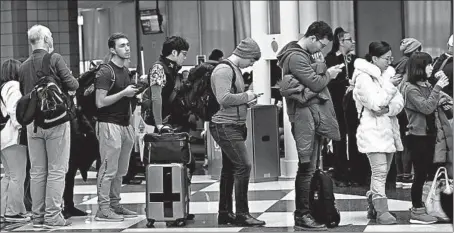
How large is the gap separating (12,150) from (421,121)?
11.4 ft

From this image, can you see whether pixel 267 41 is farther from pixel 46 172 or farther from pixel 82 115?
pixel 46 172

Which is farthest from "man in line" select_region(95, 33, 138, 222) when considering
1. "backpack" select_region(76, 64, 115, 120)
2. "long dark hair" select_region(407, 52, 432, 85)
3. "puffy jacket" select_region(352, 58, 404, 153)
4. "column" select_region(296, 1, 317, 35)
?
"column" select_region(296, 1, 317, 35)

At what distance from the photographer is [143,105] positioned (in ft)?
25.7

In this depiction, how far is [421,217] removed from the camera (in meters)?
7.02

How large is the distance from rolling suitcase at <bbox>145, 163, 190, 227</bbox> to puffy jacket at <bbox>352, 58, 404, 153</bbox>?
1.49m

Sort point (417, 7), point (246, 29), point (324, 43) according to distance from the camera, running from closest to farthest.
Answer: point (324, 43) → point (417, 7) → point (246, 29)

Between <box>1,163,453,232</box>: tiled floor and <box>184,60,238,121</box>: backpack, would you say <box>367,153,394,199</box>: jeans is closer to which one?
<box>1,163,453,232</box>: tiled floor

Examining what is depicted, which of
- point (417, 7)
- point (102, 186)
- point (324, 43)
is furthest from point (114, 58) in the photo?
point (417, 7)

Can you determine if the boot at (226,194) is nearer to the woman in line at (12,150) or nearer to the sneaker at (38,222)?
the sneaker at (38,222)

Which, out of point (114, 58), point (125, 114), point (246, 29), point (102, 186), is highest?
point (246, 29)

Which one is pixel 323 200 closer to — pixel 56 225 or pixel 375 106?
pixel 375 106

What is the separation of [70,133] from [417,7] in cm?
1005

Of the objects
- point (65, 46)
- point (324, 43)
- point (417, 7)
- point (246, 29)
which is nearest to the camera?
point (324, 43)

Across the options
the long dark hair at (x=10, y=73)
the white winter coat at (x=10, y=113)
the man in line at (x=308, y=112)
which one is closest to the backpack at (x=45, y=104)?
the white winter coat at (x=10, y=113)
